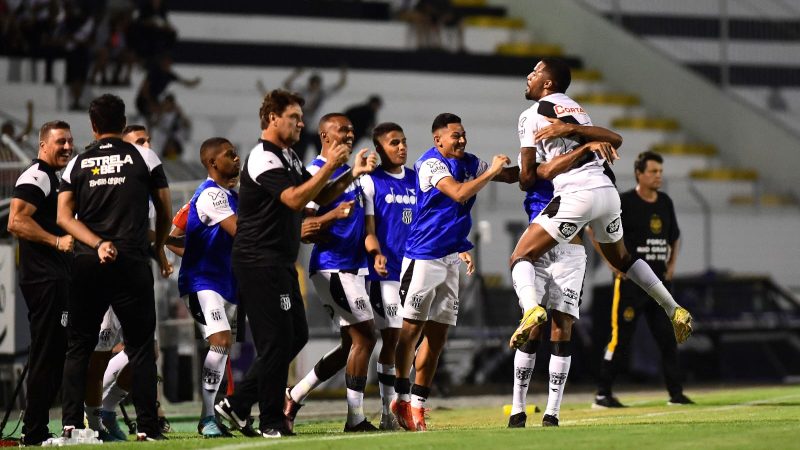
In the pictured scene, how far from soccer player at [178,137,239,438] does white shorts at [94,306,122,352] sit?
0.57 m

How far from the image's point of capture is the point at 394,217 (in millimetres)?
10914

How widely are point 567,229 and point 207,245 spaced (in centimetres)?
278

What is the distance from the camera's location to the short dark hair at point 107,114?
362 inches

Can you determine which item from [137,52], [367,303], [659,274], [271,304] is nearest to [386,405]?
[367,303]

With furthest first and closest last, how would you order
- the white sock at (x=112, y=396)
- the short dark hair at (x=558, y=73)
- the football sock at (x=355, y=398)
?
the white sock at (x=112, y=396)
the football sock at (x=355, y=398)
the short dark hair at (x=558, y=73)

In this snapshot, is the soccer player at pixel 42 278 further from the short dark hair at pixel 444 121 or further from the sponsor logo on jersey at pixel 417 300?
the short dark hair at pixel 444 121

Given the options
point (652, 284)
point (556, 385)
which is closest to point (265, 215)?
point (556, 385)

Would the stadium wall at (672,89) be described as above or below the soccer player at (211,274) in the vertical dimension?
above

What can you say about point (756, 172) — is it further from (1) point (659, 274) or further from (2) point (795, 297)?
(1) point (659, 274)

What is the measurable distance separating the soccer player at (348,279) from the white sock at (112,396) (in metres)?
1.31

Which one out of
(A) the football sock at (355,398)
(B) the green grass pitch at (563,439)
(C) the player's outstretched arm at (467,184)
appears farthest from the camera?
(A) the football sock at (355,398)

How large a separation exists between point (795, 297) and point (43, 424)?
47.7ft

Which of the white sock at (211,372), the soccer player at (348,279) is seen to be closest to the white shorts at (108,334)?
the white sock at (211,372)

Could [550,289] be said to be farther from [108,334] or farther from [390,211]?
[108,334]
